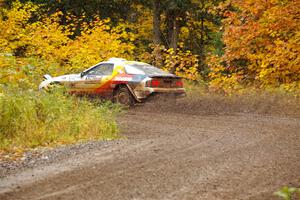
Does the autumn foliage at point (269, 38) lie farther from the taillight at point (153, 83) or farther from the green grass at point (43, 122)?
the green grass at point (43, 122)

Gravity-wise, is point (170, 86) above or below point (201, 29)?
below

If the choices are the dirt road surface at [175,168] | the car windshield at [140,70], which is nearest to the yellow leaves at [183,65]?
the car windshield at [140,70]

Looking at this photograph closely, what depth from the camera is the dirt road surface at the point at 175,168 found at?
578 centimetres

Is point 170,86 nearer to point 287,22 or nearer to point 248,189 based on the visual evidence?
point 287,22

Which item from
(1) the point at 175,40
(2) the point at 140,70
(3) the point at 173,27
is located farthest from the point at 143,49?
(2) the point at 140,70

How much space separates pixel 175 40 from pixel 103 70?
12.2 meters

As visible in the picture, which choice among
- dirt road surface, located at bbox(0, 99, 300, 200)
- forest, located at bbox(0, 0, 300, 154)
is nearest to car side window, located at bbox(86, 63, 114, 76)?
forest, located at bbox(0, 0, 300, 154)

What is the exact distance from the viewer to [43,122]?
1005 cm

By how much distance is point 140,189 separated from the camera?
5.87m

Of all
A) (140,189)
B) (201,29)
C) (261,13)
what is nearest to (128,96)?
(261,13)

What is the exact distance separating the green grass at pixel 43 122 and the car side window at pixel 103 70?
551 cm

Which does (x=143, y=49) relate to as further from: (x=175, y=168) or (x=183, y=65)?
(x=175, y=168)

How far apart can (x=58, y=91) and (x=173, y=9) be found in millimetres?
15982

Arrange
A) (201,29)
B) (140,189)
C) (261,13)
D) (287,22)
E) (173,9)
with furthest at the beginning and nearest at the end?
(201,29) → (173,9) → (261,13) → (287,22) → (140,189)
